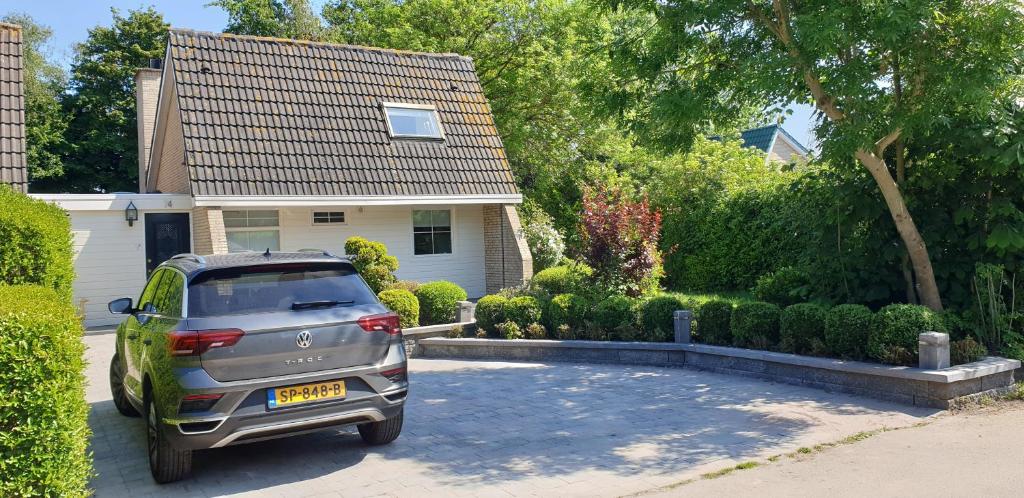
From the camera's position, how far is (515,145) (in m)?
24.7

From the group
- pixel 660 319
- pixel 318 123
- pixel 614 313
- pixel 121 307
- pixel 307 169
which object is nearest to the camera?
pixel 121 307

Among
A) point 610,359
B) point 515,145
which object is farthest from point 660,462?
point 515,145

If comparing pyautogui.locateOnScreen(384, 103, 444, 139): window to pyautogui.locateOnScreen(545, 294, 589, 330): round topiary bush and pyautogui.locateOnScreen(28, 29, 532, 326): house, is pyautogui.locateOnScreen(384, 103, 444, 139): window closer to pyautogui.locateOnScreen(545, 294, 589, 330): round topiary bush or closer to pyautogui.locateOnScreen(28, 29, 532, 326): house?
A: pyautogui.locateOnScreen(28, 29, 532, 326): house

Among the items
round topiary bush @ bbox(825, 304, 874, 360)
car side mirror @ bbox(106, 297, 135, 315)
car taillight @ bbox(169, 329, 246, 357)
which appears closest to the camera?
car taillight @ bbox(169, 329, 246, 357)

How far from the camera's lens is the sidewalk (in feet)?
17.7

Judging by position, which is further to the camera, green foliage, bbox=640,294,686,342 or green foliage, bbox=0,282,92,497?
green foliage, bbox=640,294,686,342

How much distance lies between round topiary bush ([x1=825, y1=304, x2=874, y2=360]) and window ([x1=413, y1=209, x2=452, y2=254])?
1187 cm

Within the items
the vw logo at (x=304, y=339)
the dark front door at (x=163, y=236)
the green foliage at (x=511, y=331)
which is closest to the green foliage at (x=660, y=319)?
the green foliage at (x=511, y=331)

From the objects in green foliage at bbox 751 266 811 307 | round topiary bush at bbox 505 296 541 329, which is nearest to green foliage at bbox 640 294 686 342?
green foliage at bbox 751 266 811 307

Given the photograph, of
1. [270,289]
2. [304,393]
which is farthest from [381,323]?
[270,289]

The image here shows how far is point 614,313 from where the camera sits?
1108cm

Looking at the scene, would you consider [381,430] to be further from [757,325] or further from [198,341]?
[757,325]

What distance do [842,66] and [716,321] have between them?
3.73 m

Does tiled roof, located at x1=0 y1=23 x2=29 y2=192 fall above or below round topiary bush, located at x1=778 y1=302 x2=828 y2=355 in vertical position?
above
